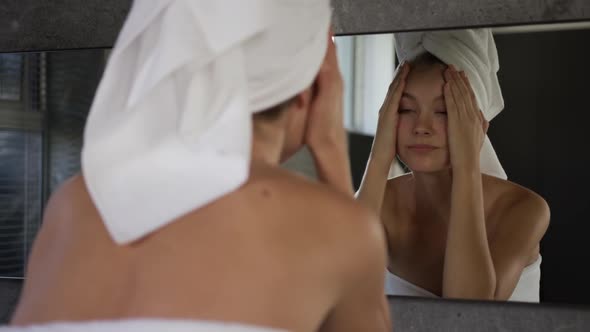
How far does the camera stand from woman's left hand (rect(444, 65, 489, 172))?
1.40 m

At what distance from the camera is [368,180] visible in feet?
4.82

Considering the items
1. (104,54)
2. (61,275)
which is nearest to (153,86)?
(61,275)

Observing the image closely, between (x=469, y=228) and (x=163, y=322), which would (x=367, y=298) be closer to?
(x=163, y=322)

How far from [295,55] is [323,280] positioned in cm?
24

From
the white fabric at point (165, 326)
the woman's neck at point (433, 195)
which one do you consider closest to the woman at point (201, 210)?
the white fabric at point (165, 326)

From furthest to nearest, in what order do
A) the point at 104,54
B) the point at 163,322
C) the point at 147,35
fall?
the point at 104,54 → the point at 147,35 → the point at 163,322

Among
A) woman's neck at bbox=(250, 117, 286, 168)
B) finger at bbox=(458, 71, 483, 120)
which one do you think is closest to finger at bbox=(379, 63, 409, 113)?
finger at bbox=(458, 71, 483, 120)

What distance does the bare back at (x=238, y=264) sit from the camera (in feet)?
2.21

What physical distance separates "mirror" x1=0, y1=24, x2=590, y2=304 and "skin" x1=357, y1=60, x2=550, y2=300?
0.10 ft

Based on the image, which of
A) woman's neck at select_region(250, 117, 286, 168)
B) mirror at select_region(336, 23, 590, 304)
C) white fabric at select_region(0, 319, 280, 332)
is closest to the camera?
white fabric at select_region(0, 319, 280, 332)

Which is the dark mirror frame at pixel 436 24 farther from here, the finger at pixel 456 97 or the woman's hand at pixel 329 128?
the woman's hand at pixel 329 128

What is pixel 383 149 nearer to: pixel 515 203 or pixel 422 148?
pixel 422 148

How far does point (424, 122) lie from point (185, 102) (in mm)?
794

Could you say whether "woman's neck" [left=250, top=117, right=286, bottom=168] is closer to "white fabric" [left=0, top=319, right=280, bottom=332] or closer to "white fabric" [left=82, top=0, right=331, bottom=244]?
"white fabric" [left=82, top=0, right=331, bottom=244]
